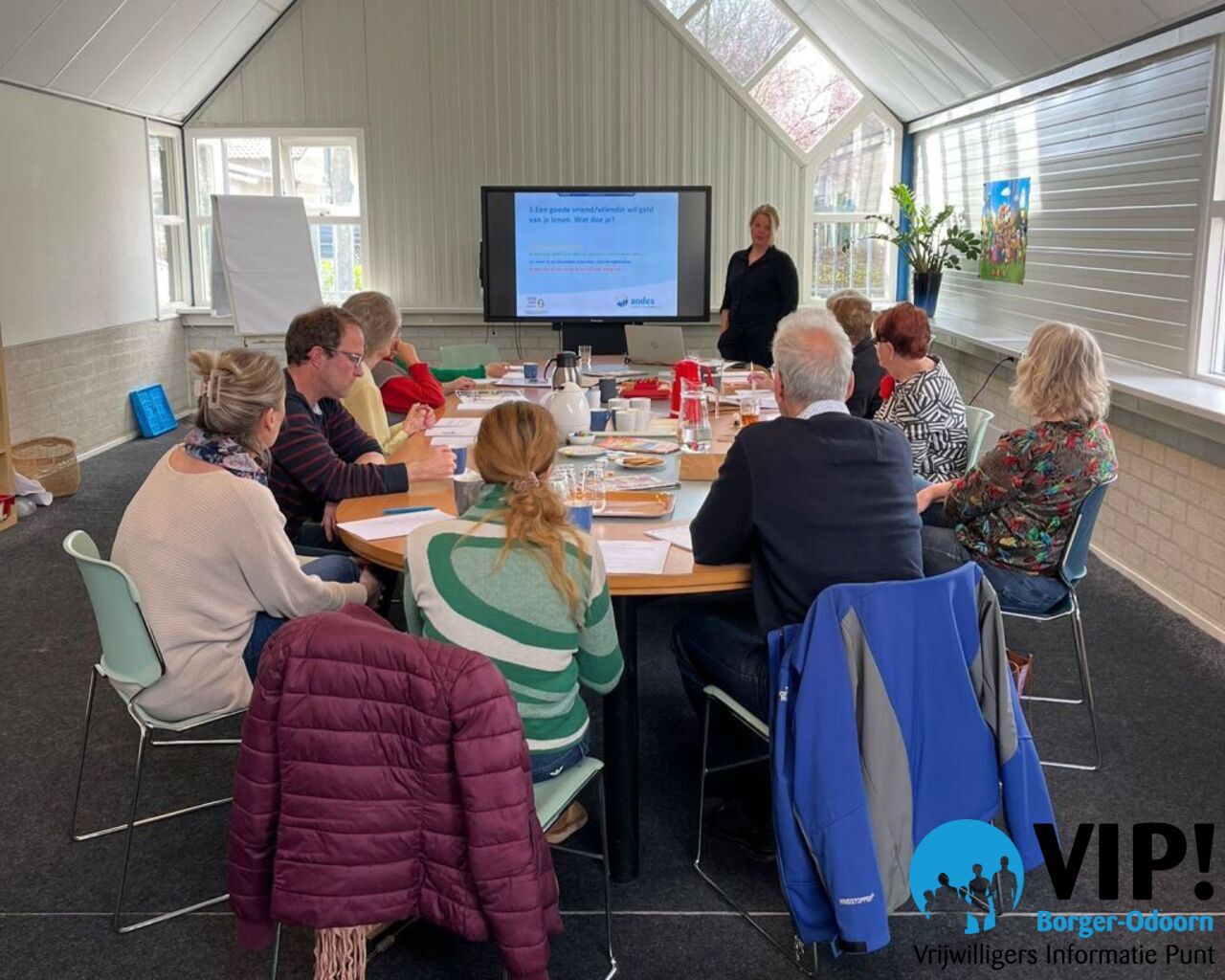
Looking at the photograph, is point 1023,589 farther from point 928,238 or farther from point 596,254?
point 596,254

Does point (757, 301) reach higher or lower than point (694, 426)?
higher

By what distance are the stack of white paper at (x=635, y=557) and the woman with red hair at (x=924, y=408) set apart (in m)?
1.70

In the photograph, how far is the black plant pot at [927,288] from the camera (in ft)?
27.1

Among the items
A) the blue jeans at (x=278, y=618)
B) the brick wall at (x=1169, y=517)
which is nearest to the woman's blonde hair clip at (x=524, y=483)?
the blue jeans at (x=278, y=618)

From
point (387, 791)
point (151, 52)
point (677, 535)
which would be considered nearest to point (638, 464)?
point (677, 535)

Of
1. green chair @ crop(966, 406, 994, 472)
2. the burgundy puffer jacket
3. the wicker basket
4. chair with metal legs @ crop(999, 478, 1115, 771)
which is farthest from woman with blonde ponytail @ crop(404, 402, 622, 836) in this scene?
the wicker basket

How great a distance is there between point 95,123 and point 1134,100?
6.30m

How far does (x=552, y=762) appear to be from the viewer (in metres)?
2.31

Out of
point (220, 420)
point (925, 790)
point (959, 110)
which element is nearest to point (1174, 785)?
point (925, 790)

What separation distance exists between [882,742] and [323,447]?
1843 millimetres

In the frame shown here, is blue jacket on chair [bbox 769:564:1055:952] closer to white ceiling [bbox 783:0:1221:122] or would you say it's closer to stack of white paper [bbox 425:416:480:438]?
stack of white paper [bbox 425:416:480:438]

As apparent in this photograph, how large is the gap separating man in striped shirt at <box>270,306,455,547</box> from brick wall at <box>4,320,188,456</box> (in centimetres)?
406

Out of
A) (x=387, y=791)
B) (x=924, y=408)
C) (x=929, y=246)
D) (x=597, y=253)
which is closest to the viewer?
(x=387, y=791)

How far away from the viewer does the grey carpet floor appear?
2475mm
